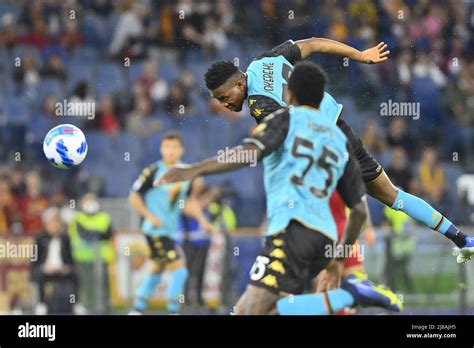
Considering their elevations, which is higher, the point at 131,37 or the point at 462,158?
the point at 131,37

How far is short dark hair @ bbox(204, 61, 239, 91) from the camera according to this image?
9539 mm

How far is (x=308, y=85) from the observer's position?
8344 millimetres

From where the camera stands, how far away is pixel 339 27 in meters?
17.3

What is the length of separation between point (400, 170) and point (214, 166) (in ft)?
27.6

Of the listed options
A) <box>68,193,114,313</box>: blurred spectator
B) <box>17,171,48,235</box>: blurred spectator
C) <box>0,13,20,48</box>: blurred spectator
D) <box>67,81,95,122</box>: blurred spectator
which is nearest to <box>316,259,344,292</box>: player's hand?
<box>68,193,114,313</box>: blurred spectator

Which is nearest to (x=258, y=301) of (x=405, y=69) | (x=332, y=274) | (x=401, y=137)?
(x=332, y=274)

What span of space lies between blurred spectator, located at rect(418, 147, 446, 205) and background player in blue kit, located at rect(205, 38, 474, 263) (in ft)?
19.4

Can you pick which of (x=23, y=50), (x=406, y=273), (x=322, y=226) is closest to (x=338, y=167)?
(x=322, y=226)

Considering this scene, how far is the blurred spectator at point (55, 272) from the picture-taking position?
14.6m

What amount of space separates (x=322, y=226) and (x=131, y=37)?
10.4 m

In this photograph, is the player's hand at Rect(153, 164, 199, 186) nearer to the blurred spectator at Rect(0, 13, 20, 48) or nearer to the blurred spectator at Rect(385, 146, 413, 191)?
the blurred spectator at Rect(385, 146, 413, 191)

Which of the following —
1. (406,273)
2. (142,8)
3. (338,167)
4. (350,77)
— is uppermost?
(142,8)

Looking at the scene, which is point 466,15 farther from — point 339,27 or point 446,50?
point 339,27

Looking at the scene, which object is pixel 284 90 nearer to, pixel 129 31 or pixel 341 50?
pixel 341 50
